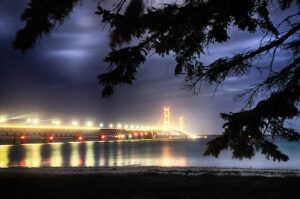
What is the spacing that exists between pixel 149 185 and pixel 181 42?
358 centimetres

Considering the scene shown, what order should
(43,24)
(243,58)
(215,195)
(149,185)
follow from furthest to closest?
(149,185) → (215,195) → (243,58) → (43,24)

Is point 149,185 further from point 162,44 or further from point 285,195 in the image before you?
point 162,44

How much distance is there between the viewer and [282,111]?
469 centimetres

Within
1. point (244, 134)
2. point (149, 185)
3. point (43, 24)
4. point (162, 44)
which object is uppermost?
point (162, 44)

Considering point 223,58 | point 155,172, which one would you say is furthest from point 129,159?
point 223,58

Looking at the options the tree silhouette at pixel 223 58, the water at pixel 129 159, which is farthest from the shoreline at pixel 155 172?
the tree silhouette at pixel 223 58

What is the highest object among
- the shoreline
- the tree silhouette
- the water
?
the tree silhouette

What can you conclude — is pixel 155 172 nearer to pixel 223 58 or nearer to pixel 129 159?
pixel 223 58

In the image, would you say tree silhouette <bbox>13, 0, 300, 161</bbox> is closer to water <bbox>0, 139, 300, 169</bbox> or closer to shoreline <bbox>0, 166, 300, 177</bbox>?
shoreline <bbox>0, 166, 300, 177</bbox>

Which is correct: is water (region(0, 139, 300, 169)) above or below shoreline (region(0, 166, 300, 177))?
below

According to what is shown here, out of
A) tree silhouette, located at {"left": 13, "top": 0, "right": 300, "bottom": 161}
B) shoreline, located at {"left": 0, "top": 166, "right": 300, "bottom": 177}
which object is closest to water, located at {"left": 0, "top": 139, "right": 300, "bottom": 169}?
shoreline, located at {"left": 0, "top": 166, "right": 300, "bottom": 177}

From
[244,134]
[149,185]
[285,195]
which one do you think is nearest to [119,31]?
[244,134]

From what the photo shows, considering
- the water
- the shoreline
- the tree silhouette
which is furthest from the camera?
the water

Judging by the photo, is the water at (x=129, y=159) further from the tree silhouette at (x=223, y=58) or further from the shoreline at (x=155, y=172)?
the tree silhouette at (x=223, y=58)
